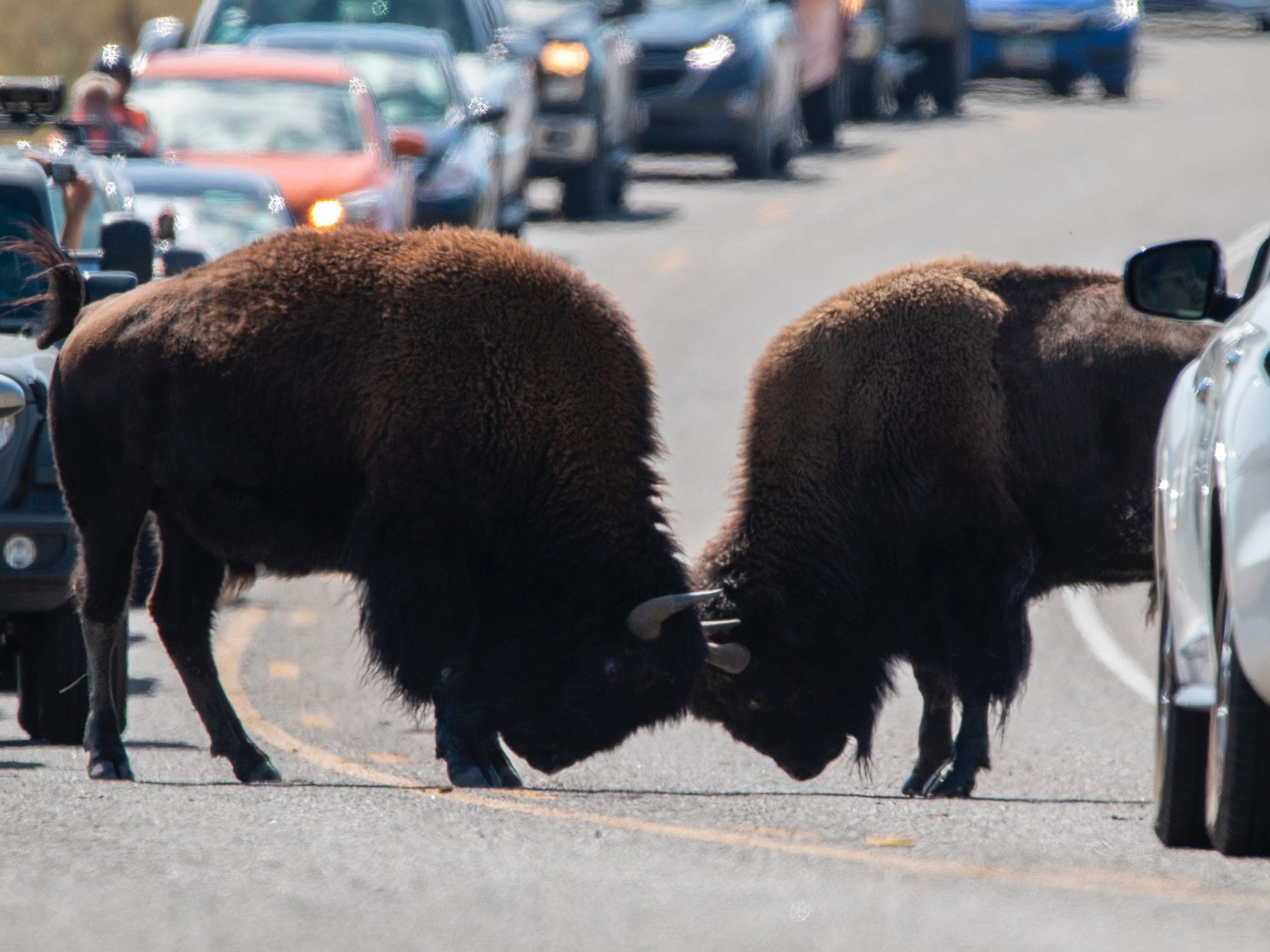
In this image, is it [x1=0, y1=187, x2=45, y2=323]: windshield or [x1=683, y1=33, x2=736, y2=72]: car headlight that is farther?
[x1=683, y1=33, x2=736, y2=72]: car headlight

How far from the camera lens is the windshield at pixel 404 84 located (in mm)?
17312

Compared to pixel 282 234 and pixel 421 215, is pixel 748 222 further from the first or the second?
pixel 282 234

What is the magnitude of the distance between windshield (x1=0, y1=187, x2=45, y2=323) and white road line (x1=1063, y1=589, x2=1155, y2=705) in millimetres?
4545

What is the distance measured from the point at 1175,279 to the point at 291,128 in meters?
10.6

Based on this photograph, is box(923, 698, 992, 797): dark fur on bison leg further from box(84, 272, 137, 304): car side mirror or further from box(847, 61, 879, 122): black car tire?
box(847, 61, 879, 122): black car tire

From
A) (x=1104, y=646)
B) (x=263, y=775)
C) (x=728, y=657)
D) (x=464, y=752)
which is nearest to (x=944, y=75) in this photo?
(x=1104, y=646)

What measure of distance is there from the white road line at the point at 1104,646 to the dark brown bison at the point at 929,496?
46.4 inches

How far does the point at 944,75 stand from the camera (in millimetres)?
29938

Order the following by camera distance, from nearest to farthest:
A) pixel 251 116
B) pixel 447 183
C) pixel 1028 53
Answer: pixel 251 116
pixel 447 183
pixel 1028 53

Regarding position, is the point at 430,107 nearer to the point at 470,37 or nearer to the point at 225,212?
the point at 470,37

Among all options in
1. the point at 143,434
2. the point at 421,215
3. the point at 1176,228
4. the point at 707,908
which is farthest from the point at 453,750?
the point at 1176,228

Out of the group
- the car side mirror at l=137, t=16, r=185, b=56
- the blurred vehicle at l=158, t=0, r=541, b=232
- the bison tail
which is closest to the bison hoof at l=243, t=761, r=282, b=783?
the bison tail

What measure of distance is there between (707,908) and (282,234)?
3712 mm

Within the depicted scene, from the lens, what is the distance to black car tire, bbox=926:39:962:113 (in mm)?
29453
